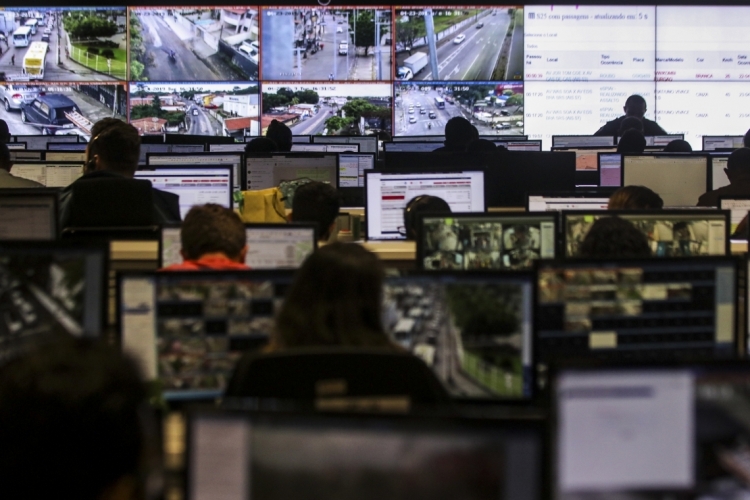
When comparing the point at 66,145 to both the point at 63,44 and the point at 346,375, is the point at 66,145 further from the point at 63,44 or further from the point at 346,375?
the point at 346,375

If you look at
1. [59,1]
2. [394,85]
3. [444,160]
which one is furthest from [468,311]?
[59,1]

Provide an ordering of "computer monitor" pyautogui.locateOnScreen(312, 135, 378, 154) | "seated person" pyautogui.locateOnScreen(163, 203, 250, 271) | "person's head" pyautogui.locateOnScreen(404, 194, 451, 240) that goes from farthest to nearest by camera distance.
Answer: "computer monitor" pyautogui.locateOnScreen(312, 135, 378, 154)
"person's head" pyautogui.locateOnScreen(404, 194, 451, 240)
"seated person" pyautogui.locateOnScreen(163, 203, 250, 271)

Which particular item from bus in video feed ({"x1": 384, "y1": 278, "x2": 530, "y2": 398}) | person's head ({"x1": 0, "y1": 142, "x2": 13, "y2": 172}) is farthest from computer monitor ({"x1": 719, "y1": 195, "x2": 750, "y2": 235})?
person's head ({"x1": 0, "y1": 142, "x2": 13, "y2": 172})

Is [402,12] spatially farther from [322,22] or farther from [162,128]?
[162,128]

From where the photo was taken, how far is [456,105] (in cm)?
1298

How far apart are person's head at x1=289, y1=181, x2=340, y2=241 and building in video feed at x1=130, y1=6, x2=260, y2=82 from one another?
8.66 metres

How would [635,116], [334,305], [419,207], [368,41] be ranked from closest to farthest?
[334,305] → [419,207] → [635,116] → [368,41]

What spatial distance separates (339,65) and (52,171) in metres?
6.00

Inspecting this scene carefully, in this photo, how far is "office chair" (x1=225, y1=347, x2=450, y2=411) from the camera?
180 cm

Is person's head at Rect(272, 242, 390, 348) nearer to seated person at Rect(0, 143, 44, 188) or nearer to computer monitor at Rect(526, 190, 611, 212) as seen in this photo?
computer monitor at Rect(526, 190, 611, 212)

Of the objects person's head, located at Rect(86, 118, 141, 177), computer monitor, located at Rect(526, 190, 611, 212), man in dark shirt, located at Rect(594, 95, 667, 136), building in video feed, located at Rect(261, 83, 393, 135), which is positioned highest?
building in video feed, located at Rect(261, 83, 393, 135)

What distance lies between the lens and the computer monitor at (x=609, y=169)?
298 inches

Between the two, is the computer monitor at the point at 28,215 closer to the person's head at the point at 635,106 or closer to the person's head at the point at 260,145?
the person's head at the point at 260,145

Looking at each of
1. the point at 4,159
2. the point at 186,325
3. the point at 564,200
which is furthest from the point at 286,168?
the point at 186,325
